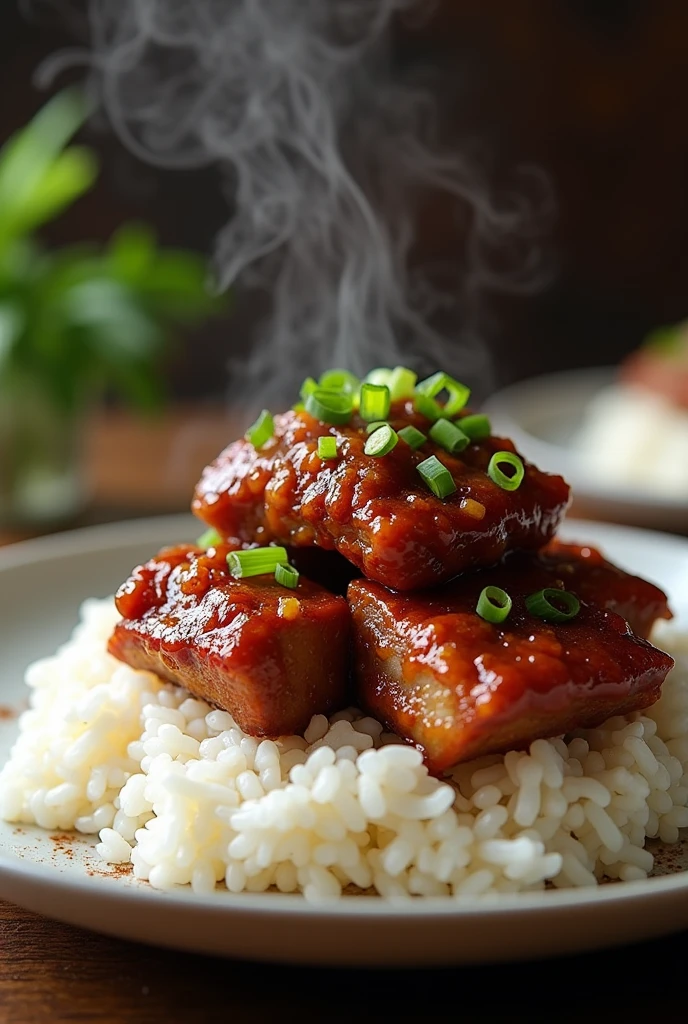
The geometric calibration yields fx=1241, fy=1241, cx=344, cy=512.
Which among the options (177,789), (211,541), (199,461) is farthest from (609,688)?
(199,461)

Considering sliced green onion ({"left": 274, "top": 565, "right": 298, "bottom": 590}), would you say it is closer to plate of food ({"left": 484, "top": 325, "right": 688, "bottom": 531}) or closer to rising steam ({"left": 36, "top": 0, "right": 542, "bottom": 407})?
rising steam ({"left": 36, "top": 0, "right": 542, "bottom": 407})

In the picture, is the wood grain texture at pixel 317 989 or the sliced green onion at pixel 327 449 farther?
the sliced green onion at pixel 327 449

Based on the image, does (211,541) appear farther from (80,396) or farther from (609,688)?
(80,396)

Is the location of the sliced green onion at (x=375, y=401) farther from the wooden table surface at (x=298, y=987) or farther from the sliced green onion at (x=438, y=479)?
the wooden table surface at (x=298, y=987)

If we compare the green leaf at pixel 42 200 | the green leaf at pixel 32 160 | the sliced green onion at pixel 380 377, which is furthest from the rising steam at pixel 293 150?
the sliced green onion at pixel 380 377

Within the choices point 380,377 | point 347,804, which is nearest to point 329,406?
point 380,377

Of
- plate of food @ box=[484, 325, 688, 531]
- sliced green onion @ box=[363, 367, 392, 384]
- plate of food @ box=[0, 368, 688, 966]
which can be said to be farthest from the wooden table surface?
plate of food @ box=[484, 325, 688, 531]
